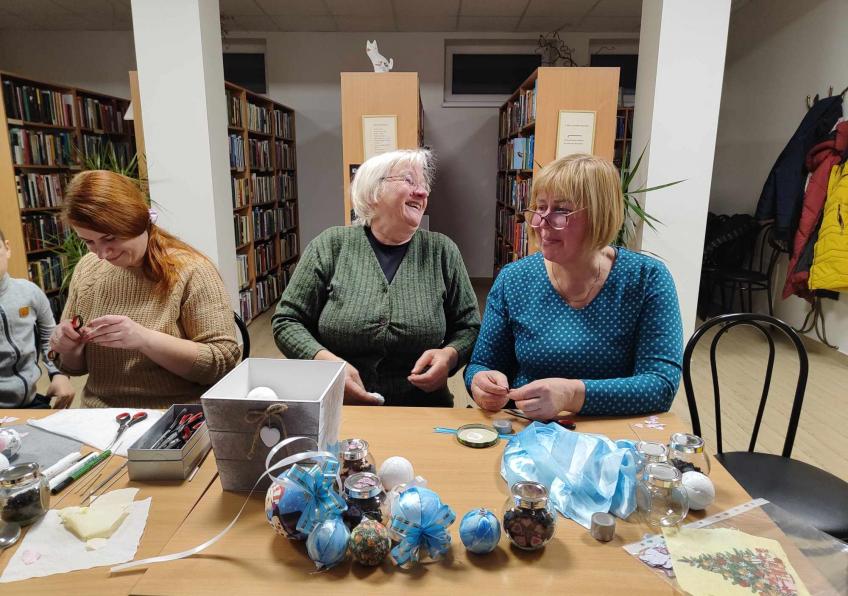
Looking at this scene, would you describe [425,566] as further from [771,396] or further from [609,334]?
[771,396]

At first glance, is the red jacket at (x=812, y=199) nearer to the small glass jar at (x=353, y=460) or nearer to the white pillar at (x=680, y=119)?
the white pillar at (x=680, y=119)

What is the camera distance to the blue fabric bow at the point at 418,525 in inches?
29.7

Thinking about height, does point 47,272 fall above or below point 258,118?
below

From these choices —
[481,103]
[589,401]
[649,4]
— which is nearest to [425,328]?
[589,401]

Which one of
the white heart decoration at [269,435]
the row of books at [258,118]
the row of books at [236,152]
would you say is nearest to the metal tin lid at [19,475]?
the white heart decoration at [269,435]

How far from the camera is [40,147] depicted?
14.7 feet

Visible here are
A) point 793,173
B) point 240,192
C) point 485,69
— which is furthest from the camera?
point 485,69

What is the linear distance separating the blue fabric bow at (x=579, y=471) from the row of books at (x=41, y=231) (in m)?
4.67

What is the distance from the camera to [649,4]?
3227 mm

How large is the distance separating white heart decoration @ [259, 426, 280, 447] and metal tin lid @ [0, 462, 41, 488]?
37 centimetres

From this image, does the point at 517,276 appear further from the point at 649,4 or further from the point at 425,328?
the point at 649,4

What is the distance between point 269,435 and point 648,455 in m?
0.64

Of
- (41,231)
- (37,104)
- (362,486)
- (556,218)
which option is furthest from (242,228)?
(362,486)

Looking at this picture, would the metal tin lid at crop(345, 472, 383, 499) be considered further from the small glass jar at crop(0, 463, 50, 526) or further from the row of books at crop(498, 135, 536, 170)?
the row of books at crop(498, 135, 536, 170)
